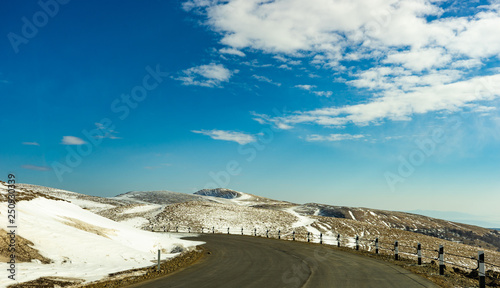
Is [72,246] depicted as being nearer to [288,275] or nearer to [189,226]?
[288,275]

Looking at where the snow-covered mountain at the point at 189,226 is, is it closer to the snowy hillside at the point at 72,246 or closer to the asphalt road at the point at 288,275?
the snowy hillside at the point at 72,246

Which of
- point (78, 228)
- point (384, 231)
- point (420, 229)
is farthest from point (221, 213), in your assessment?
point (420, 229)

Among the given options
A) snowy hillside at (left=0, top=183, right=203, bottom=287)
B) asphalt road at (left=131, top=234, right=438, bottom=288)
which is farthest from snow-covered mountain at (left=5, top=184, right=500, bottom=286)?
asphalt road at (left=131, top=234, right=438, bottom=288)

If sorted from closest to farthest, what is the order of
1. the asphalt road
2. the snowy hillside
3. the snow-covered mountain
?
1. the asphalt road
2. the snowy hillside
3. the snow-covered mountain

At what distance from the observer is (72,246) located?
18.1 meters

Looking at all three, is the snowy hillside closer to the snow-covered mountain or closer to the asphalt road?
the snow-covered mountain

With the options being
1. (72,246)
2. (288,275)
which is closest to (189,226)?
(72,246)

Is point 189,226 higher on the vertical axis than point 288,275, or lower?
lower

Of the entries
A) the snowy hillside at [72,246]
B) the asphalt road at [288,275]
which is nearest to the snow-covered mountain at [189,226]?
the snowy hillside at [72,246]

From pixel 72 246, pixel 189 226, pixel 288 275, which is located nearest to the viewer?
pixel 288 275

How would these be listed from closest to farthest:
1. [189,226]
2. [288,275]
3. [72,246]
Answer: [288,275] → [72,246] → [189,226]

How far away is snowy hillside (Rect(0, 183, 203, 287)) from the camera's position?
1405cm

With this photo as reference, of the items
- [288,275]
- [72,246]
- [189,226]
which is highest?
[72,246]

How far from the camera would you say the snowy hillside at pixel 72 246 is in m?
14.0
